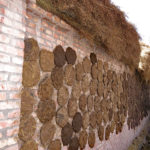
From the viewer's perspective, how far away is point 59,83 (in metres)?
2.36

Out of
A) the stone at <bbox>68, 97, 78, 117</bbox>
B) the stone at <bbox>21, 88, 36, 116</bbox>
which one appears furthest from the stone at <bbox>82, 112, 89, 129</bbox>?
the stone at <bbox>21, 88, 36, 116</bbox>

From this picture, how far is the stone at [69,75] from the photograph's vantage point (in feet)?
8.27

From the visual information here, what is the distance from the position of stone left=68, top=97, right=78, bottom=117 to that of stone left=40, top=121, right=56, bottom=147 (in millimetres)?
409

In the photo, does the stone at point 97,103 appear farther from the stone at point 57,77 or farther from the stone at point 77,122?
the stone at point 57,77

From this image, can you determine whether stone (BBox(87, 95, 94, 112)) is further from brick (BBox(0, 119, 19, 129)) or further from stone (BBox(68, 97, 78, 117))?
brick (BBox(0, 119, 19, 129))

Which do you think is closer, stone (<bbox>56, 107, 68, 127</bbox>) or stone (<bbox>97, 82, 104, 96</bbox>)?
stone (<bbox>56, 107, 68, 127</bbox>)

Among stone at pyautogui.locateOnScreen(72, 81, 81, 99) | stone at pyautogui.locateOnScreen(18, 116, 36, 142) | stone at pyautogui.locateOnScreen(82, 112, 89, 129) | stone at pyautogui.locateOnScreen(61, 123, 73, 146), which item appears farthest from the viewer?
stone at pyautogui.locateOnScreen(82, 112, 89, 129)

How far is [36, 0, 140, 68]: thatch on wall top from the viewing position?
228 cm

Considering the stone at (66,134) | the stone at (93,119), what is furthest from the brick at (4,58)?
the stone at (93,119)

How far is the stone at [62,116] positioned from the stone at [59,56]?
0.58 metres

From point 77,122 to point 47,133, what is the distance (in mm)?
762

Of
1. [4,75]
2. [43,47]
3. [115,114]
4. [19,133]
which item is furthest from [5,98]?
[115,114]

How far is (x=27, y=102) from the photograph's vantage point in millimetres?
1833

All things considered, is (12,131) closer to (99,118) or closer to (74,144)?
(74,144)
